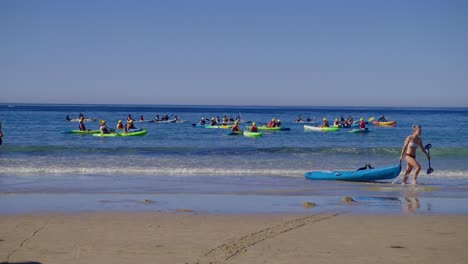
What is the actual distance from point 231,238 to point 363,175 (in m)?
8.86

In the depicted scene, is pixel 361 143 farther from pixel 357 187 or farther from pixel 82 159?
pixel 357 187

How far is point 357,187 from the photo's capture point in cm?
1552

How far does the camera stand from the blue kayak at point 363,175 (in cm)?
1653

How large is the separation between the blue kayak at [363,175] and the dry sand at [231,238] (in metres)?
5.98

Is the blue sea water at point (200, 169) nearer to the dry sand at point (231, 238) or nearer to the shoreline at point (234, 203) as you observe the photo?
the shoreline at point (234, 203)

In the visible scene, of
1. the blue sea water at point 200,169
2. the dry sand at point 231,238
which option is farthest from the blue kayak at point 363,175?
the dry sand at point 231,238

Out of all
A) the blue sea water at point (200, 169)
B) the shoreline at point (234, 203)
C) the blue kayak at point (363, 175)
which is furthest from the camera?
the blue kayak at point (363, 175)

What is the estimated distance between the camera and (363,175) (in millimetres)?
16750

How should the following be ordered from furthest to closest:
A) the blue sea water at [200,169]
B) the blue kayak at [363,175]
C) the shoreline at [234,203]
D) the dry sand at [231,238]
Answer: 1. the blue kayak at [363,175]
2. the blue sea water at [200,169]
3. the shoreline at [234,203]
4. the dry sand at [231,238]

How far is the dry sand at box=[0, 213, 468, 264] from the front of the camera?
760 centimetres

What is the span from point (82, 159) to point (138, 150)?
15.3 feet

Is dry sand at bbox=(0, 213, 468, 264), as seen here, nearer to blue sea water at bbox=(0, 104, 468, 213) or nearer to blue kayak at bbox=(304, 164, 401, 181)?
blue sea water at bbox=(0, 104, 468, 213)

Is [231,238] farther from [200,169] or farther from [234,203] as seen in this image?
[200,169]

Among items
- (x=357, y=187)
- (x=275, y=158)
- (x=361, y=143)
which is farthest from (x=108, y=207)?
(x=361, y=143)
